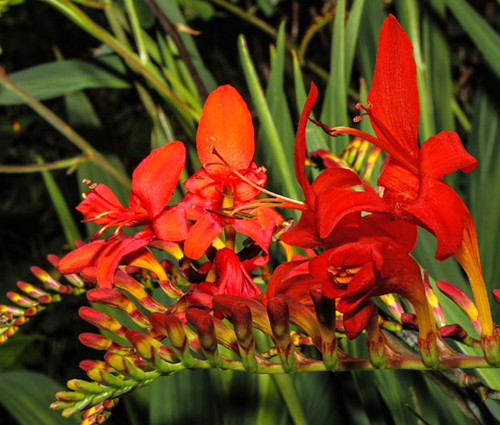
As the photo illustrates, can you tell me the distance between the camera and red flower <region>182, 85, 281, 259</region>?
305 mm

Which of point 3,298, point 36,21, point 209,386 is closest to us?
point 209,386

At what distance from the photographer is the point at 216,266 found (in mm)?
310

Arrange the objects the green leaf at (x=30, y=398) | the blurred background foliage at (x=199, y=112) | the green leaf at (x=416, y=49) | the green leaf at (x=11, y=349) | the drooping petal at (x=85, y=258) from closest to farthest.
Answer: the drooping petal at (x=85, y=258), the blurred background foliage at (x=199, y=112), the green leaf at (x=30, y=398), the green leaf at (x=416, y=49), the green leaf at (x=11, y=349)

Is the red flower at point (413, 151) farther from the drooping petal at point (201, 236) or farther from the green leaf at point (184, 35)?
the green leaf at point (184, 35)

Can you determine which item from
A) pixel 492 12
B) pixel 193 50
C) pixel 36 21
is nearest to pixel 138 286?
pixel 193 50

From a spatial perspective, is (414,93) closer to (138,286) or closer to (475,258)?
(475,258)

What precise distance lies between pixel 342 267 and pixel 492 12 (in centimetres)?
115

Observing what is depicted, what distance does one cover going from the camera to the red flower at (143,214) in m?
0.31

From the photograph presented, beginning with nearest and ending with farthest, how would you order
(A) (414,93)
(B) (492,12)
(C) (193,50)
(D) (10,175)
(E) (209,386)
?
1. (A) (414,93)
2. (E) (209,386)
3. (C) (193,50)
4. (B) (492,12)
5. (D) (10,175)

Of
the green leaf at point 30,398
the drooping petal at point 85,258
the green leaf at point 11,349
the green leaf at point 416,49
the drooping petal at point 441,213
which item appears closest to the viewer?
the drooping petal at point 441,213

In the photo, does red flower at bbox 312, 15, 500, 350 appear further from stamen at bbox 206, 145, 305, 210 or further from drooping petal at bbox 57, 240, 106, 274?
drooping petal at bbox 57, 240, 106, 274

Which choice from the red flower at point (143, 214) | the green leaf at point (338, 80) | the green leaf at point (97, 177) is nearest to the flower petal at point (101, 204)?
the red flower at point (143, 214)

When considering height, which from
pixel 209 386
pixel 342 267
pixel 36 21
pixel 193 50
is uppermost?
pixel 36 21

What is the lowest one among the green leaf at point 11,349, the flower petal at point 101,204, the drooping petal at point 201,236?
the green leaf at point 11,349
